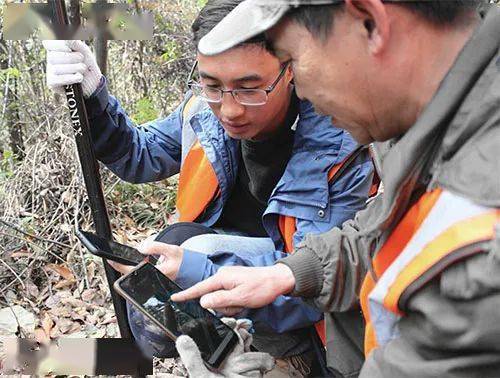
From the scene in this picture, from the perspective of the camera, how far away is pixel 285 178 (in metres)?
2.26

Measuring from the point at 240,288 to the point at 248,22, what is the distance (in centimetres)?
83

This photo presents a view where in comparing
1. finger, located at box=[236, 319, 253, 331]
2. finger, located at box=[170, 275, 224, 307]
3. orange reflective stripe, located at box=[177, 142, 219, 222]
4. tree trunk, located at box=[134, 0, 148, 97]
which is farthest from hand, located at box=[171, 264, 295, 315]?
tree trunk, located at box=[134, 0, 148, 97]

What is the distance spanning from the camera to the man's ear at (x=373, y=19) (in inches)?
43.6

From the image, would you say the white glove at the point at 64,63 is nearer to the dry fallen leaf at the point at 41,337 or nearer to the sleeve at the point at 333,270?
the sleeve at the point at 333,270

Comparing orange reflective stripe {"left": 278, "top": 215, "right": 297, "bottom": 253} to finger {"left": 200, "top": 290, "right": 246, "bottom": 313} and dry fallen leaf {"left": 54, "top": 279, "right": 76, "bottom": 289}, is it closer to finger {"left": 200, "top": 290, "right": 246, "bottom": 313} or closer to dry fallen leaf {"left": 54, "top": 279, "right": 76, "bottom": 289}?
finger {"left": 200, "top": 290, "right": 246, "bottom": 313}

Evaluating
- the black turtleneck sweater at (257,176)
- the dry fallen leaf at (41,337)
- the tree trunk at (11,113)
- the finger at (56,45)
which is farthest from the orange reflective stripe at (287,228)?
the tree trunk at (11,113)

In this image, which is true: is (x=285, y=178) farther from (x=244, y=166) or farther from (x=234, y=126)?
(x=244, y=166)

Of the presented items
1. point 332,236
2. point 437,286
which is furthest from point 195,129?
point 437,286

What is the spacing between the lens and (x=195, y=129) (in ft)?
8.60

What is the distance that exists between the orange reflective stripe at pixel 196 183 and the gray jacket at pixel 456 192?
4.26 ft

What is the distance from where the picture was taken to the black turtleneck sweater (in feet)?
8.13

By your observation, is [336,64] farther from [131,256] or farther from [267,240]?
[267,240]

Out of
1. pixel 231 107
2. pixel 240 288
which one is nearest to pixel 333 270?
pixel 240 288

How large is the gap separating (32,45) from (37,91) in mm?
369
